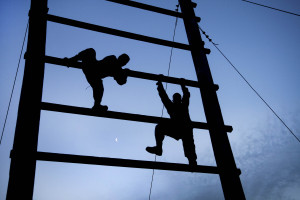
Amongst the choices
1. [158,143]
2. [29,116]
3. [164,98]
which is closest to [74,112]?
[29,116]

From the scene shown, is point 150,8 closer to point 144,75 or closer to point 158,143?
point 144,75

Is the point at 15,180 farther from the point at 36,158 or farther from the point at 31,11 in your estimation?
the point at 31,11

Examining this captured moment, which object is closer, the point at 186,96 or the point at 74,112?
the point at 74,112

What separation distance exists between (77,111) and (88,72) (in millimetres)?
824

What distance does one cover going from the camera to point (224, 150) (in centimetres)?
278

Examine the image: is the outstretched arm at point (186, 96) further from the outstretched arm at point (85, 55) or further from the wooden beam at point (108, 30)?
the outstretched arm at point (85, 55)

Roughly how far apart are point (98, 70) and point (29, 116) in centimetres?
113

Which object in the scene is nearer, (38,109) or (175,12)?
(38,109)

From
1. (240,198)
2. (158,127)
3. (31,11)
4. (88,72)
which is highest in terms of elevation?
(31,11)

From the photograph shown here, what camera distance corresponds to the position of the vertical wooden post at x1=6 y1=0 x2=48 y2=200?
5.87 feet

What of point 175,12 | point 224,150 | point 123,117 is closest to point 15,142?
point 123,117

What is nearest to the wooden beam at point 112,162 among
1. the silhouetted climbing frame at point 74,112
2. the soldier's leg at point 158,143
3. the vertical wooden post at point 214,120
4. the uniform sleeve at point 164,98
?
the silhouetted climbing frame at point 74,112

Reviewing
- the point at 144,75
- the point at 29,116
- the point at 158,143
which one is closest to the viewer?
the point at 29,116

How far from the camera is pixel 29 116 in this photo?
208 cm
